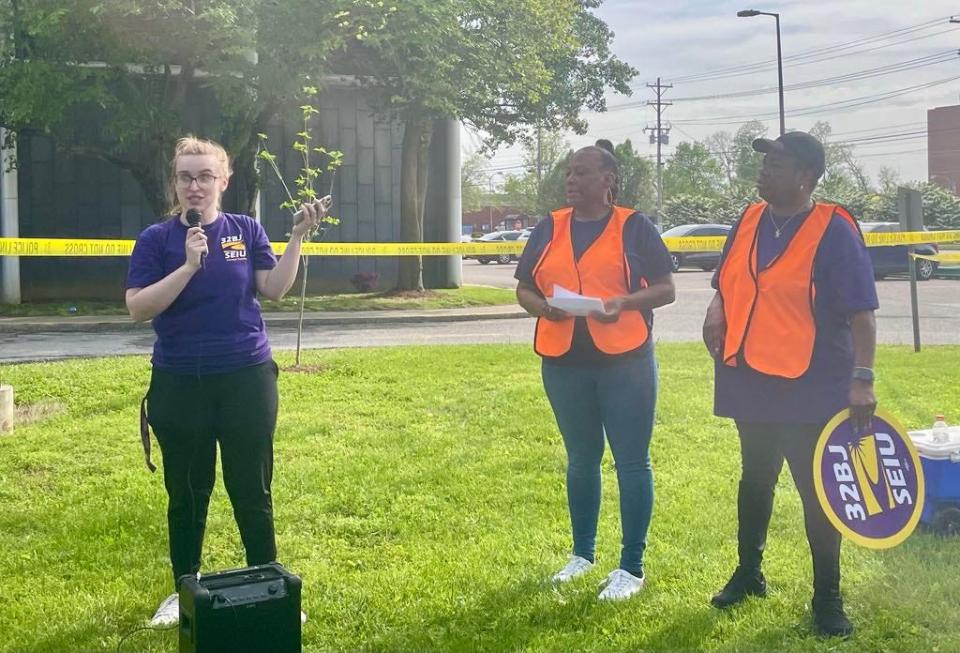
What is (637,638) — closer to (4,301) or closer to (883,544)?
(883,544)

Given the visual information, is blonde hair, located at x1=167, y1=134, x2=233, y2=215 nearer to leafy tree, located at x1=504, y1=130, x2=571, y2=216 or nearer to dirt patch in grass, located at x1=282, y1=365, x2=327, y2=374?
dirt patch in grass, located at x1=282, y1=365, x2=327, y2=374

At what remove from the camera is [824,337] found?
3.68 m

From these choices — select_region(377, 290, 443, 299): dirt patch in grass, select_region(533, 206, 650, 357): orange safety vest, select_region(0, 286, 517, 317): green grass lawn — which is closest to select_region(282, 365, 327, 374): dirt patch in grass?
select_region(533, 206, 650, 357): orange safety vest

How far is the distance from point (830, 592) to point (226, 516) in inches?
125

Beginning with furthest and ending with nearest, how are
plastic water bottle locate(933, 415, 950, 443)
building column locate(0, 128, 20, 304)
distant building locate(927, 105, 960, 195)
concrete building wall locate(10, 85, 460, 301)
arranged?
distant building locate(927, 105, 960, 195), concrete building wall locate(10, 85, 460, 301), building column locate(0, 128, 20, 304), plastic water bottle locate(933, 415, 950, 443)

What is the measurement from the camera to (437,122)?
23828mm

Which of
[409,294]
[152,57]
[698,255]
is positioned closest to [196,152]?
[152,57]

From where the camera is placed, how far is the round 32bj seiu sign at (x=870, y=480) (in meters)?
3.63

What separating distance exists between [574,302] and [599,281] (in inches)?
8.2

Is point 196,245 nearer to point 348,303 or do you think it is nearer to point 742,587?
point 742,587

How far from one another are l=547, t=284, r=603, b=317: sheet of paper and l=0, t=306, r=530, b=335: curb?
13155 mm

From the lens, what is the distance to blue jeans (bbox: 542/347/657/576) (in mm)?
4105

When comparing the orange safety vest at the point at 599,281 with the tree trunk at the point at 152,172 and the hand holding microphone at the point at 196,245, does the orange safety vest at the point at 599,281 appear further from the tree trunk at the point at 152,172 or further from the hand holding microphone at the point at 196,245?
the tree trunk at the point at 152,172

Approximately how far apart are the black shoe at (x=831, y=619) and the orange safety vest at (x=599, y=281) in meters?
1.22
